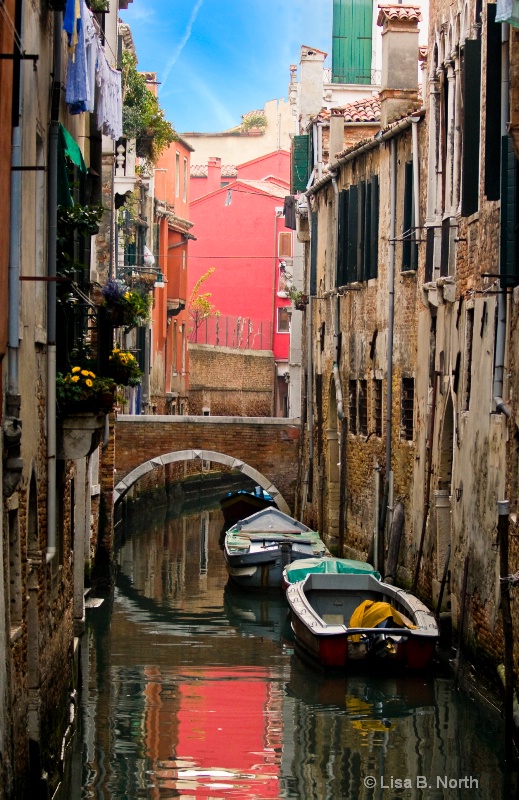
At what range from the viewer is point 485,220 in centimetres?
1458

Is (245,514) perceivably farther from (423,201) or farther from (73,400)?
(73,400)

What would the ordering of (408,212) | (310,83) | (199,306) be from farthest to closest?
(199,306), (310,83), (408,212)

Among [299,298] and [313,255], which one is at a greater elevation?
[313,255]

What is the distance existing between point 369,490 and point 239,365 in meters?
26.6

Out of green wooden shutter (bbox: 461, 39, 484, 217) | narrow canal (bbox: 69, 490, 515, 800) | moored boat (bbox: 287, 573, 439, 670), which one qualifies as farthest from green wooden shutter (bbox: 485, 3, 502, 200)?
narrow canal (bbox: 69, 490, 515, 800)

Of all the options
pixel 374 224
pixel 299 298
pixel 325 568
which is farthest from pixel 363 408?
pixel 299 298

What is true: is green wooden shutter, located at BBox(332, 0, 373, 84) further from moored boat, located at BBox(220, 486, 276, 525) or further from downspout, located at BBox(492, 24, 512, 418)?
downspout, located at BBox(492, 24, 512, 418)

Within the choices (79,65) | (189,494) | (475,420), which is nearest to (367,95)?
(189,494)

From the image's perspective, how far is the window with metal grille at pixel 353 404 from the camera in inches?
914

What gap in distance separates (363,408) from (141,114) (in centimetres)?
840

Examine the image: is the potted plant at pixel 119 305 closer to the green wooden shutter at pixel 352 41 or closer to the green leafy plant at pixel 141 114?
the green leafy plant at pixel 141 114

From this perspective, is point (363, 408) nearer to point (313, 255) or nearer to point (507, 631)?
point (313, 255)

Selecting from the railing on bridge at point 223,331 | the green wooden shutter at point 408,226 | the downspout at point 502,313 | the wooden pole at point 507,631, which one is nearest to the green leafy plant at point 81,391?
the wooden pole at point 507,631

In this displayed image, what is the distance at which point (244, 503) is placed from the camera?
98.3 ft
